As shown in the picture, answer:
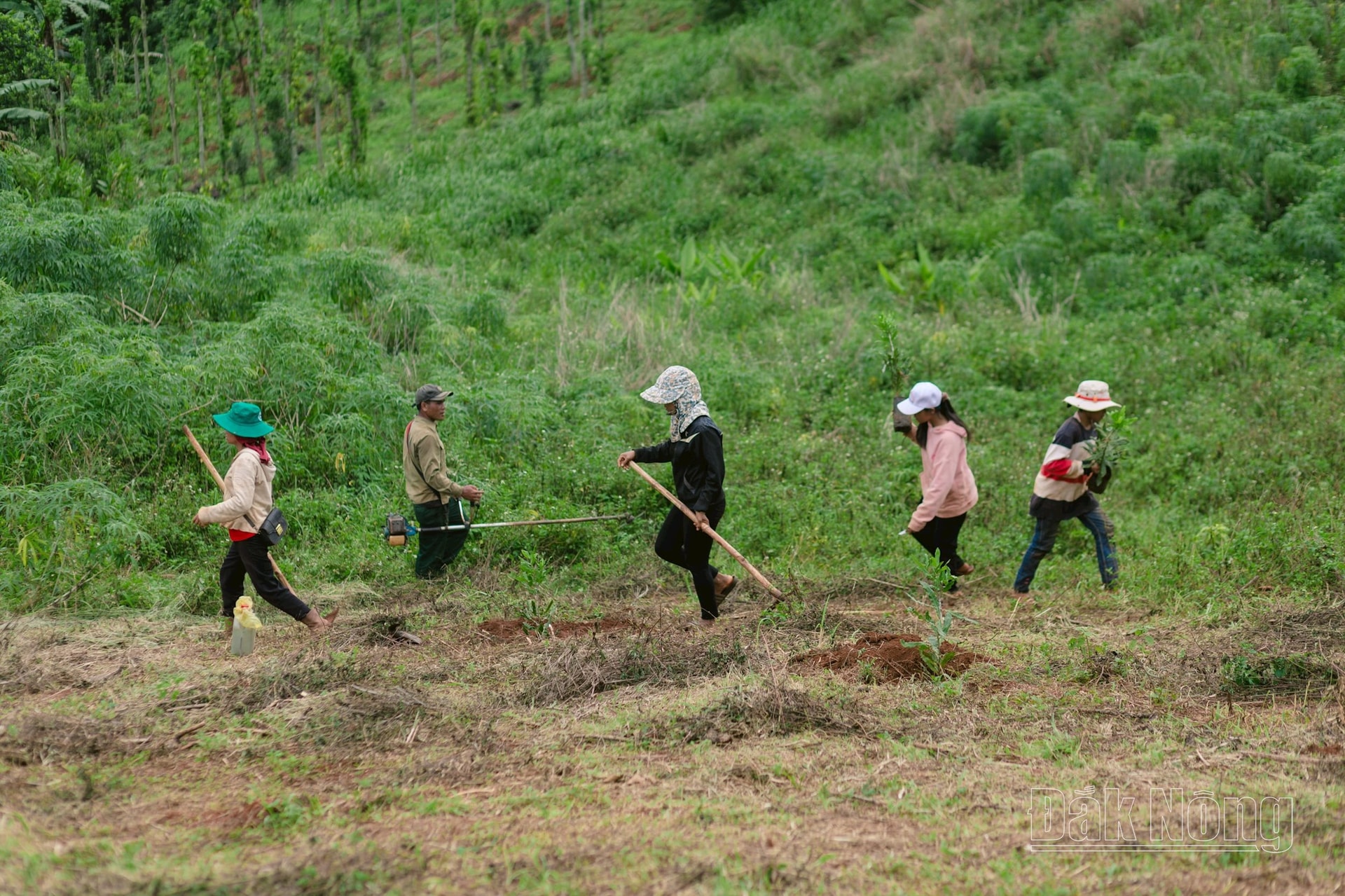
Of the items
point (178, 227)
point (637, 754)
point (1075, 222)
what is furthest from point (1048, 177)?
point (637, 754)

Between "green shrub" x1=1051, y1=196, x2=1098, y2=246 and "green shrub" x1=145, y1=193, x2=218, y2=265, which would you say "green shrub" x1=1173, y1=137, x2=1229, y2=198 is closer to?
"green shrub" x1=1051, y1=196, x2=1098, y2=246

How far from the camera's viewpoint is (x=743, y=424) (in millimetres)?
10758

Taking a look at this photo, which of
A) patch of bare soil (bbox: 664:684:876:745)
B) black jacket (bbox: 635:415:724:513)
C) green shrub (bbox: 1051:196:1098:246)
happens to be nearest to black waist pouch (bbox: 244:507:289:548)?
black jacket (bbox: 635:415:724:513)

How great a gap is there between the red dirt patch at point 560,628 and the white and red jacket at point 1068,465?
10.3 ft

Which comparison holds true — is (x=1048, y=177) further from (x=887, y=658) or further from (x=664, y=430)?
(x=887, y=658)

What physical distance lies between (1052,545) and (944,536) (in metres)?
0.80

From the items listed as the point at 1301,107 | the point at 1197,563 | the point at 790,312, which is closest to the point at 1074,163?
the point at 1301,107

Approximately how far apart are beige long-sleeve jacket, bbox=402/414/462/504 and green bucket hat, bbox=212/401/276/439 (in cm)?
135

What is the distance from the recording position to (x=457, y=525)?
802 cm

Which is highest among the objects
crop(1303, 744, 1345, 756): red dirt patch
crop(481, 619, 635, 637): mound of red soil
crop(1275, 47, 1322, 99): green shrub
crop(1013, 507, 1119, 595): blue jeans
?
crop(1275, 47, 1322, 99): green shrub

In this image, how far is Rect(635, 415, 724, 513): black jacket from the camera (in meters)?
6.88

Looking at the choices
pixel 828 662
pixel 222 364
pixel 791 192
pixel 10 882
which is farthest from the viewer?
pixel 791 192

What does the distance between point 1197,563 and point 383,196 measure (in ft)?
47.4

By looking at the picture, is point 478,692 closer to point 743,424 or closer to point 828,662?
point 828,662
